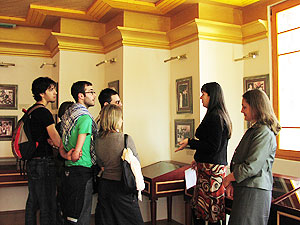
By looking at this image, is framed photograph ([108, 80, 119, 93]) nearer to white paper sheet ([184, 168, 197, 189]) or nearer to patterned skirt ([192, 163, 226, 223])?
white paper sheet ([184, 168, 197, 189])

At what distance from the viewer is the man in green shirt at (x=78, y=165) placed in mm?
2941

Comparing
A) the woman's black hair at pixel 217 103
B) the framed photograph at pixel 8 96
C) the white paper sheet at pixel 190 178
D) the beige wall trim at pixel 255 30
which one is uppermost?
the beige wall trim at pixel 255 30

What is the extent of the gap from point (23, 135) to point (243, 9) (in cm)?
338

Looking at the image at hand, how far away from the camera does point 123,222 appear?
3.02 metres

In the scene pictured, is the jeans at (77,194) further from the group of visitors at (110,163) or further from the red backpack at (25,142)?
the red backpack at (25,142)

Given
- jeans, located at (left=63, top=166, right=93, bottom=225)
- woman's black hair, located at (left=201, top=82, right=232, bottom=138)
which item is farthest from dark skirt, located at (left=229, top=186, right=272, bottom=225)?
jeans, located at (left=63, top=166, right=93, bottom=225)

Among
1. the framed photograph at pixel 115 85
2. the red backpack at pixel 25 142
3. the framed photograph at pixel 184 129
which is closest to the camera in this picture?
the red backpack at pixel 25 142

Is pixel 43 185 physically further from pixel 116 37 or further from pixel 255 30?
pixel 255 30

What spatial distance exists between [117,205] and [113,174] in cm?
28

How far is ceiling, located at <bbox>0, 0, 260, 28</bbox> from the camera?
15.5 ft

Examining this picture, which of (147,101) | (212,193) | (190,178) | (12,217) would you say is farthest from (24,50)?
(212,193)

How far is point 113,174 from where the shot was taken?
118 inches

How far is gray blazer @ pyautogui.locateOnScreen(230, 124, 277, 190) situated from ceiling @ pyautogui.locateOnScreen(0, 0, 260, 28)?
8.48 ft

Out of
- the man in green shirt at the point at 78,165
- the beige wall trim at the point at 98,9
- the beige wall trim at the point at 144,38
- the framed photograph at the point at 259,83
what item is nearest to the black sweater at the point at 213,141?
the man in green shirt at the point at 78,165
